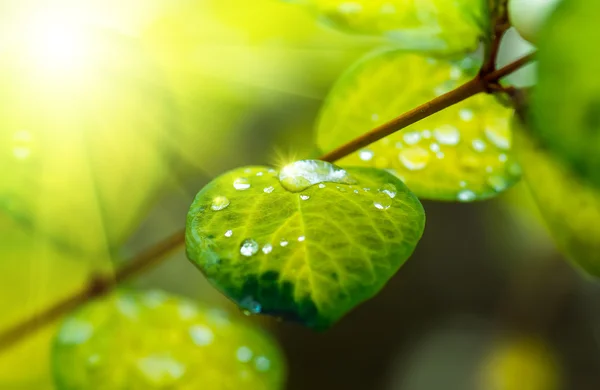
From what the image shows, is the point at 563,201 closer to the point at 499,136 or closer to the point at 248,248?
the point at 499,136

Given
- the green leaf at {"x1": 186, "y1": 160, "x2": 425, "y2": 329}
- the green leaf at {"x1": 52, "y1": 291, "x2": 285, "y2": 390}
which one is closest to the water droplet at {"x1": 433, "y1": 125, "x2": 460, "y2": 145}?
the green leaf at {"x1": 186, "y1": 160, "x2": 425, "y2": 329}

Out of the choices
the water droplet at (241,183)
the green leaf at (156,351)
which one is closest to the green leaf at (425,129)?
the water droplet at (241,183)

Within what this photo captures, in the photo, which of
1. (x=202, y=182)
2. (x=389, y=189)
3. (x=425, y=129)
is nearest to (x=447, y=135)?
(x=425, y=129)

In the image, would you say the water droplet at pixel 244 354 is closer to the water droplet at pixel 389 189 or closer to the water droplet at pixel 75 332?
the water droplet at pixel 75 332

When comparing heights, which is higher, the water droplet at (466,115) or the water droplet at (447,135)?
the water droplet at (466,115)

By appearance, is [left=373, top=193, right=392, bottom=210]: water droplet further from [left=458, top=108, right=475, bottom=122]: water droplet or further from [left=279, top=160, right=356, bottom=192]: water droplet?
Result: [left=458, top=108, right=475, bottom=122]: water droplet
